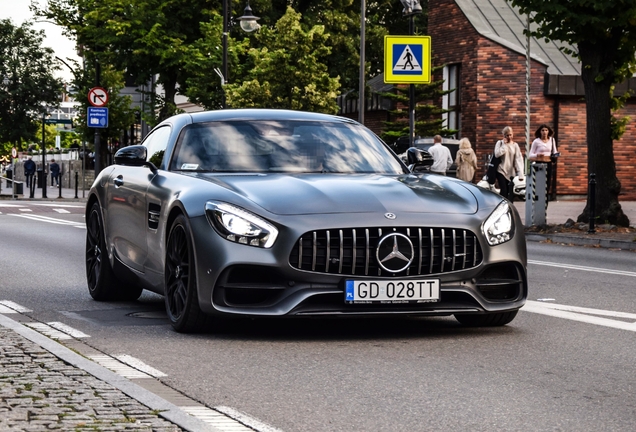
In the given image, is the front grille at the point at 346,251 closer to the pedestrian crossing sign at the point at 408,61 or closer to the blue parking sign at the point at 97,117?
the pedestrian crossing sign at the point at 408,61

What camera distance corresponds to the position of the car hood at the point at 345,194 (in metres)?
7.55

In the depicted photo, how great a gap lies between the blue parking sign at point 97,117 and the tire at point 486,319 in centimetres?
3612

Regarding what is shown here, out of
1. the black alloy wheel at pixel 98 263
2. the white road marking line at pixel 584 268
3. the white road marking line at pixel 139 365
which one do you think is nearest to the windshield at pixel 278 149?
the black alloy wheel at pixel 98 263

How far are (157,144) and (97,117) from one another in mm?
34937

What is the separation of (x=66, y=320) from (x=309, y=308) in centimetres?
227

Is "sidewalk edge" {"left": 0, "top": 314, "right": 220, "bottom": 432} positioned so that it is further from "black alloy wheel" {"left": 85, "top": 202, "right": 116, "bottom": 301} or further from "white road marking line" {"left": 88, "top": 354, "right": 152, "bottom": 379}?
"black alloy wheel" {"left": 85, "top": 202, "right": 116, "bottom": 301}

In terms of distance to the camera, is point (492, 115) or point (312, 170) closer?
point (312, 170)

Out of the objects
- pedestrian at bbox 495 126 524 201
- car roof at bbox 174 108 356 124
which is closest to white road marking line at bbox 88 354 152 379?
car roof at bbox 174 108 356 124

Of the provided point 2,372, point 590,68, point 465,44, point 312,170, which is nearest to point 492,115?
point 465,44

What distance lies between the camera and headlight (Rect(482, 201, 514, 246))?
7.78m

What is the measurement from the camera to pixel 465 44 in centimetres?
4062

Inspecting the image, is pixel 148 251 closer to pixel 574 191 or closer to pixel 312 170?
pixel 312 170

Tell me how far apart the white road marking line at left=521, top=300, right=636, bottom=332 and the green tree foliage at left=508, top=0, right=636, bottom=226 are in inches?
460

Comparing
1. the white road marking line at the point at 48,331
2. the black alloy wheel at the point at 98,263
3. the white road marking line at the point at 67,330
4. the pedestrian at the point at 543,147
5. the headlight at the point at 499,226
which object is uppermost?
the pedestrian at the point at 543,147
